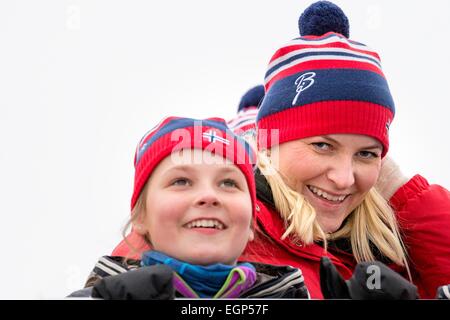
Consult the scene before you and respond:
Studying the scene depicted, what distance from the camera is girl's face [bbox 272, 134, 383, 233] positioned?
70.7 inches

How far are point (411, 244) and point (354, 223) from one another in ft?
0.67

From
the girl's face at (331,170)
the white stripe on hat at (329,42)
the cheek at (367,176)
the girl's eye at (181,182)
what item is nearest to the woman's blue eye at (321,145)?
the girl's face at (331,170)

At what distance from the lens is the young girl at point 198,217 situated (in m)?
1.25

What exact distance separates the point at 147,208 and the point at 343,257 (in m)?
0.73

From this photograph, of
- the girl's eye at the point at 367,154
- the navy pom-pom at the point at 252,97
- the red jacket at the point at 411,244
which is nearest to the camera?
the red jacket at the point at 411,244

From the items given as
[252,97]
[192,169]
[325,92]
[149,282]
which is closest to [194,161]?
[192,169]

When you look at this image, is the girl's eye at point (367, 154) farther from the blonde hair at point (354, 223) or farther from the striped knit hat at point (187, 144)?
the striped knit hat at point (187, 144)

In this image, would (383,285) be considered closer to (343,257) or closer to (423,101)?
(343,257)

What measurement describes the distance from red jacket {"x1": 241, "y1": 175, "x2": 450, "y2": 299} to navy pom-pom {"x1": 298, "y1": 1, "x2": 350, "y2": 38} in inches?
21.2

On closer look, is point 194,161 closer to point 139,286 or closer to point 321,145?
point 139,286

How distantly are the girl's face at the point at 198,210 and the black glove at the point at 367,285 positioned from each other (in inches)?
13.4

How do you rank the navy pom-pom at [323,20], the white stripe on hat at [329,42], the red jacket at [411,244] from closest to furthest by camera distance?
the red jacket at [411,244] → the white stripe on hat at [329,42] → the navy pom-pom at [323,20]

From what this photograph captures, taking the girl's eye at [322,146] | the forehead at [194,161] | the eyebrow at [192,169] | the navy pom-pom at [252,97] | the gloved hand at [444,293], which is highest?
the navy pom-pom at [252,97]

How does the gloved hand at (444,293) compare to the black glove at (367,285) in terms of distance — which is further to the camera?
the gloved hand at (444,293)
